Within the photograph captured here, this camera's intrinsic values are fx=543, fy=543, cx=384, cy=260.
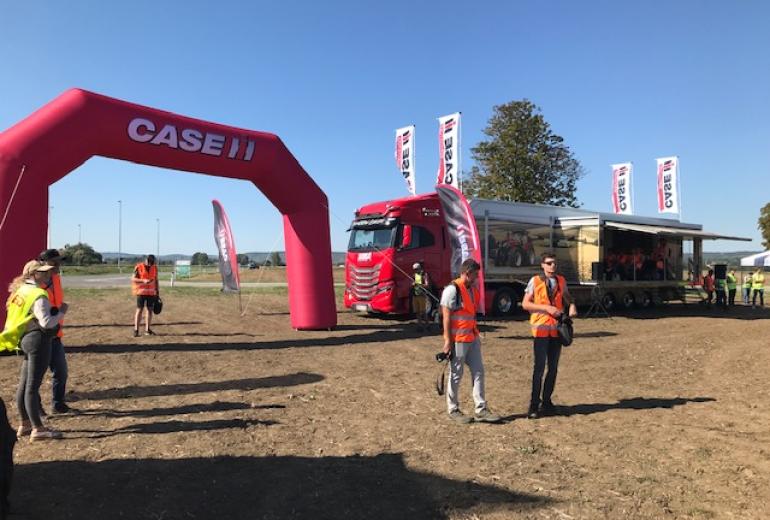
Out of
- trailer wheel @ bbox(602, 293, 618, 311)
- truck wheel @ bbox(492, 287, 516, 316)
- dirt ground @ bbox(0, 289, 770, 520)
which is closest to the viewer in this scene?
dirt ground @ bbox(0, 289, 770, 520)

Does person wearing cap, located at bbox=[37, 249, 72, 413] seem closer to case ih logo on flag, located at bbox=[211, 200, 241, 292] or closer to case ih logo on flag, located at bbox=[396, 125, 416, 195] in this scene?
case ih logo on flag, located at bbox=[211, 200, 241, 292]

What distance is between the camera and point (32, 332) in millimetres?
4801

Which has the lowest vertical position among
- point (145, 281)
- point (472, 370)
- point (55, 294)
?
point (472, 370)

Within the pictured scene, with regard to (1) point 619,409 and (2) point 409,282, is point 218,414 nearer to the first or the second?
(1) point 619,409

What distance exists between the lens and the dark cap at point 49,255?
527cm

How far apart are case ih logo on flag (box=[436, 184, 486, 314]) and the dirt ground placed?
203cm

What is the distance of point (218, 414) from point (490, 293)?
10838 mm

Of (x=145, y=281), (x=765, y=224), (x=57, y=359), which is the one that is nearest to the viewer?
(x=57, y=359)

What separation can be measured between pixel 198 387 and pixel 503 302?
10.6 metres

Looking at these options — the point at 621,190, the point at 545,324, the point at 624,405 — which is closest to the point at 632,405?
the point at 624,405

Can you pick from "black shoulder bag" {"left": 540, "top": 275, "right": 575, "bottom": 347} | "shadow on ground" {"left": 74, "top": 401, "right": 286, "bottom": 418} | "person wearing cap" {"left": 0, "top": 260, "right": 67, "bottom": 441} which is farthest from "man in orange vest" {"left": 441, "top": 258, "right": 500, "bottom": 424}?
"person wearing cap" {"left": 0, "top": 260, "right": 67, "bottom": 441}

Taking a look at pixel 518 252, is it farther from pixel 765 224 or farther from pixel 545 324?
pixel 765 224

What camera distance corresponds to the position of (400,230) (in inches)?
559

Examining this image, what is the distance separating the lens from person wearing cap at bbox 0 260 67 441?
15.6 feet
